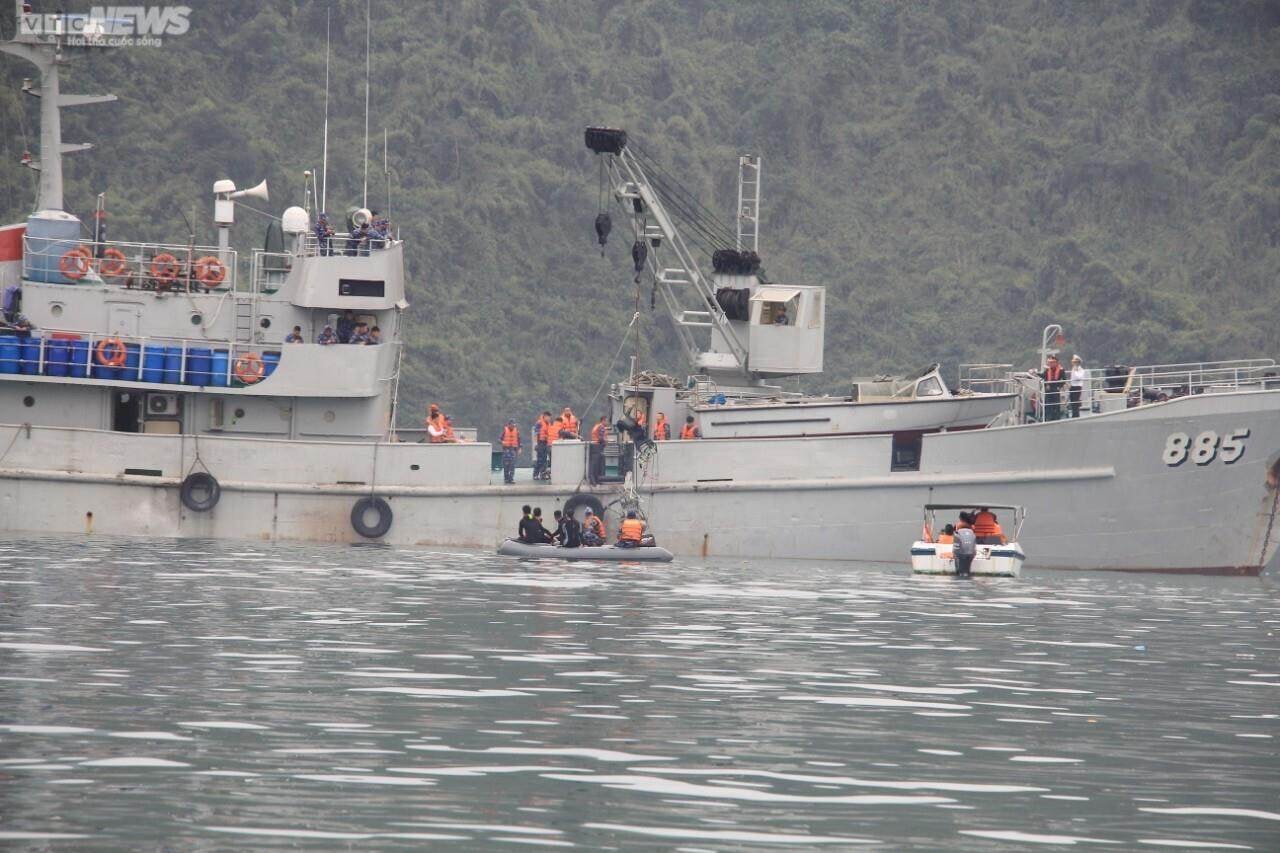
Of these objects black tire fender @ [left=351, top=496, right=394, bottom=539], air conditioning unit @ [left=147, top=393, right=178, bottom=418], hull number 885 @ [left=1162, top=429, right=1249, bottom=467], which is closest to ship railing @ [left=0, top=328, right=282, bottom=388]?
air conditioning unit @ [left=147, top=393, right=178, bottom=418]

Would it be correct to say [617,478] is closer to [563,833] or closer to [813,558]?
[813,558]

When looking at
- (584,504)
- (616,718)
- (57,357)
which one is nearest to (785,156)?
(584,504)

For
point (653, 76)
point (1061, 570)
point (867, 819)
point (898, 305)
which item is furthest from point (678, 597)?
point (653, 76)

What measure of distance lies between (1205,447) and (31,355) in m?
20.6

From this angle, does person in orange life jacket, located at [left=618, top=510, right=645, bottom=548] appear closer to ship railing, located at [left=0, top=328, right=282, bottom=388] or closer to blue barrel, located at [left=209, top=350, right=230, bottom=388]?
ship railing, located at [left=0, top=328, right=282, bottom=388]

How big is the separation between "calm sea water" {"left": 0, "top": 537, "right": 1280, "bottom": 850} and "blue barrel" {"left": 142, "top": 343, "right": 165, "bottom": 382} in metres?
8.40

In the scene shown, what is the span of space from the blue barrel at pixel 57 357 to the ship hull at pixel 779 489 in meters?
1.12

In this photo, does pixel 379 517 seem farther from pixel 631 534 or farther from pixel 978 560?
pixel 978 560

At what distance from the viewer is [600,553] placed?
32438mm

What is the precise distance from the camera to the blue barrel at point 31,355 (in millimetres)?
34438

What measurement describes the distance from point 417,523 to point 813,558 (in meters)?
7.15

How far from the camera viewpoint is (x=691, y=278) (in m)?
36.4

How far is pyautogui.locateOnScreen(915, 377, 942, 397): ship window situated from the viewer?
34.1 m

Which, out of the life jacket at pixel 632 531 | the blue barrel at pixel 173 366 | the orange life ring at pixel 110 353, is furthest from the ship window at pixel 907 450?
the orange life ring at pixel 110 353
